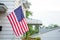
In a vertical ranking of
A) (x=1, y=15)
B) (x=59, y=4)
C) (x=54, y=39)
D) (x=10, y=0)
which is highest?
(x=10, y=0)

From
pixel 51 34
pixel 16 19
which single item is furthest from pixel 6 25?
pixel 51 34

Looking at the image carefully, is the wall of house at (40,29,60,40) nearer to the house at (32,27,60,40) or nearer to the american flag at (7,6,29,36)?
the house at (32,27,60,40)

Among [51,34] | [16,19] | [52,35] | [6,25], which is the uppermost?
[16,19]

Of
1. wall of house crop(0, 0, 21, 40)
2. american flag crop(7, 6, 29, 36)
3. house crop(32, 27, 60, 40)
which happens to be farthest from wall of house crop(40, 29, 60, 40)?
american flag crop(7, 6, 29, 36)

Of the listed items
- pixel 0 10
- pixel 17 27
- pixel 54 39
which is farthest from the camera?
pixel 54 39

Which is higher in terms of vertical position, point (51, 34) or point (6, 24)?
point (6, 24)

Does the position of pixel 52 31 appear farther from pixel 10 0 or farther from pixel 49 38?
pixel 10 0

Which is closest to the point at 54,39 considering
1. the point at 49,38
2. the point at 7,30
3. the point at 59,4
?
the point at 49,38

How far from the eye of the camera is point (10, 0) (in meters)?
12.9

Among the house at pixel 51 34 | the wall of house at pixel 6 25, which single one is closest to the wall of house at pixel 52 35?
the house at pixel 51 34

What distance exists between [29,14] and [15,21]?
73.5 ft

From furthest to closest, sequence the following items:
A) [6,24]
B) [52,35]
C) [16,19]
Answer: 1. [52,35]
2. [6,24]
3. [16,19]

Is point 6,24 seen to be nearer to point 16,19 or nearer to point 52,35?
point 16,19

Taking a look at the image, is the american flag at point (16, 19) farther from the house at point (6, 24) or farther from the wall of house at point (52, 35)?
the wall of house at point (52, 35)
